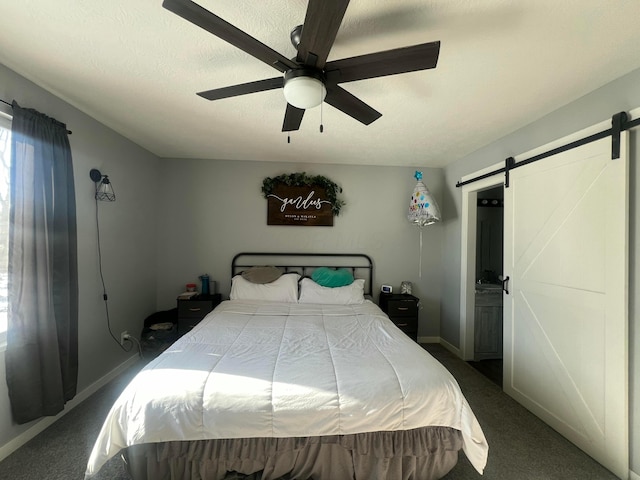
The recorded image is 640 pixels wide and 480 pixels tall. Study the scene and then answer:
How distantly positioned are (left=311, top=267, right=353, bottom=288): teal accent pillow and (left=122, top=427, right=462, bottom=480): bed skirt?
6.27 ft

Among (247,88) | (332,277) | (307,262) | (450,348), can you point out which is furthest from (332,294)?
(247,88)

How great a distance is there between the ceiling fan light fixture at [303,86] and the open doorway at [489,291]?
3006 mm

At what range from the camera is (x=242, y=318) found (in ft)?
8.23

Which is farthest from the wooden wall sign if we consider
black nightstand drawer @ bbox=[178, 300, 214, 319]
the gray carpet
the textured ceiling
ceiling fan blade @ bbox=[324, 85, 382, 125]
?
the gray carpet

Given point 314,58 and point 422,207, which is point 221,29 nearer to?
point 314,58

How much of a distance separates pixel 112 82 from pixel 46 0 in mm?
638

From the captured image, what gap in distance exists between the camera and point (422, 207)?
3.25 m

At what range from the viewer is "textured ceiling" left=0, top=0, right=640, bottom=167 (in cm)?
125

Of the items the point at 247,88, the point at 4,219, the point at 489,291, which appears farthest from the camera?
the point at 489,291

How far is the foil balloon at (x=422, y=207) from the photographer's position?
3219 mm

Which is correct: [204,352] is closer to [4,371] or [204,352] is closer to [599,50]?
[4,371]

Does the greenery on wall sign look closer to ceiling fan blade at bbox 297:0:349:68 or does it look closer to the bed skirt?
ceiling fan blade at bbox 297:0:349:68

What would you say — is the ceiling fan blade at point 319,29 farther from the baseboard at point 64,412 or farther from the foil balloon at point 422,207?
the baseboard at point 64,412

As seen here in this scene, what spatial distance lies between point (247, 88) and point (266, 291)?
7.38 feet
